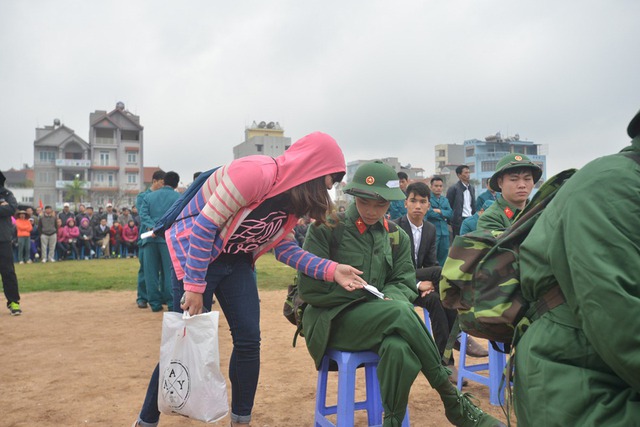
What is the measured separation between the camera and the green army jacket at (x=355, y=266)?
3.41 m

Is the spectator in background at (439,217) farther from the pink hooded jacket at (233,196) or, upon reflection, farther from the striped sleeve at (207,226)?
the striped sleeve at (207,226)

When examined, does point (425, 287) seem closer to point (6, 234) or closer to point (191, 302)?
point (191, 302)

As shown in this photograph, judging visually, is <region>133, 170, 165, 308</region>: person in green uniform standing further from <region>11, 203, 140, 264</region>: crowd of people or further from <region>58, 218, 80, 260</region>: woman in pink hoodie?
<region>58, 218, 80, 260</region>: woman in pink hoodie

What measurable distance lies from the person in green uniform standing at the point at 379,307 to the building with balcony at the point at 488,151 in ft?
214

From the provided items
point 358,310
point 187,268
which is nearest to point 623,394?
point 358,310

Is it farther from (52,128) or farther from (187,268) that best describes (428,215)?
(52,128)

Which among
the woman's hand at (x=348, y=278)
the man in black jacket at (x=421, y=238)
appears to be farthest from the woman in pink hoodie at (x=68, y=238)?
the woman's hand at (x=348, y=278)

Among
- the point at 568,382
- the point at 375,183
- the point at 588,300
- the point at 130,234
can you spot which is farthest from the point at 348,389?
the point at 130,234

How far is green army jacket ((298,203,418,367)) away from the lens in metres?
3.41

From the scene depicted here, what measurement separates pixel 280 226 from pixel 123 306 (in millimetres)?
6972

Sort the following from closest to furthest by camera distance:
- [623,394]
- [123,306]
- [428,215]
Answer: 1. [623,394]
2. [428,215]
3. [123,306]

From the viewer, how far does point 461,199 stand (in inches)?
371

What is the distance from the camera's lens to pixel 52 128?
59469mm

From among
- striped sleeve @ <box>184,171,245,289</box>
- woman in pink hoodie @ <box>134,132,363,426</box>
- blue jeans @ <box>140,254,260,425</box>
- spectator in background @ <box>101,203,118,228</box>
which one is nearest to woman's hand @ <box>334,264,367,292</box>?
woman in pink hoodie @ <box>134,132,363,426</box>
